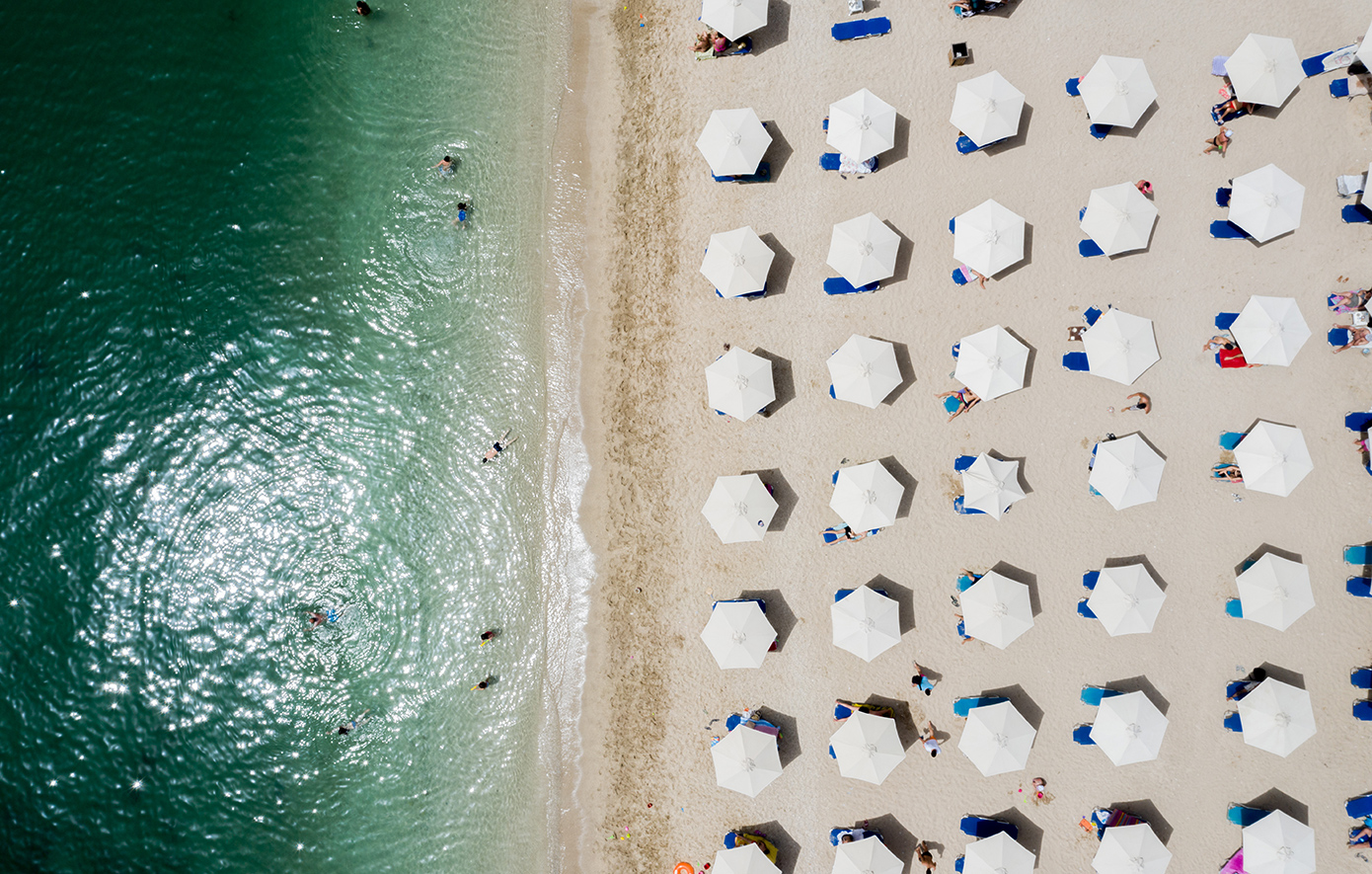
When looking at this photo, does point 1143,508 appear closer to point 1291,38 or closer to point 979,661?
point 979,661

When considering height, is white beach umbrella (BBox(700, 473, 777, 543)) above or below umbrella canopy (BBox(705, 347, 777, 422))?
below

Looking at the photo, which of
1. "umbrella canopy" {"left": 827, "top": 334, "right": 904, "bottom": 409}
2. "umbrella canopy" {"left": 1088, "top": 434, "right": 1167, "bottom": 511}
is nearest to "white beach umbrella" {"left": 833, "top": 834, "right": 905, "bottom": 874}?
"umbrella canopy" {"left": 1088, "top": 434, "right": 1167, "bottom": 511}

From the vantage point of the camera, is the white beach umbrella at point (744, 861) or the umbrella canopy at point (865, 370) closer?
the umbrella canopy at point (865, 370)

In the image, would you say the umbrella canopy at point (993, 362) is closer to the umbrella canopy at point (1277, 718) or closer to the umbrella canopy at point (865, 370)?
the umbrella canopy at point (865, 370)

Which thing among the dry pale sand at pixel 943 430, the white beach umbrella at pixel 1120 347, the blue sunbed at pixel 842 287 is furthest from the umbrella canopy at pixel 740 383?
the white beach umbrella at pixel 1120 347

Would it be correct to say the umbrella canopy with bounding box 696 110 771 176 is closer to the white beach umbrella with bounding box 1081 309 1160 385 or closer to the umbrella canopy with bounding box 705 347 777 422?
the umbrella canopy with bounding box 705 347 777 422

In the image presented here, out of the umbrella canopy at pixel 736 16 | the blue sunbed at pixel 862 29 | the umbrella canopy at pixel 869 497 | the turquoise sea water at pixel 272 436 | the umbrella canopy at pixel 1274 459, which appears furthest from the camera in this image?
the turquoise sea water at pixel 272 436
